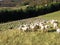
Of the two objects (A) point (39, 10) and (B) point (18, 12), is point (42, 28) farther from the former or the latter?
(A) point (39, 10)

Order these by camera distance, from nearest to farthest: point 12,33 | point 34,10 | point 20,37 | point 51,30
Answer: point 20,37
point 12,33
point 51,30
point 34,10

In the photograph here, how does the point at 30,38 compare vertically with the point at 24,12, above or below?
above

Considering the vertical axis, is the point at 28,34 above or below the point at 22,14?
above

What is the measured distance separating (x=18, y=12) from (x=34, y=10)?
10.2 ft

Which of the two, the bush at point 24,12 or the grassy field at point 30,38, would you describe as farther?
the bush at point 24,12

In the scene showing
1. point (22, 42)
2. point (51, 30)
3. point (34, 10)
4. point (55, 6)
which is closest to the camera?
point (22, 42)

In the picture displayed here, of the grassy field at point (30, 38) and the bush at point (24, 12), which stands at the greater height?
the grassy field at point (30, 38)

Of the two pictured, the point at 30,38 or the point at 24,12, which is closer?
→ the point at 30,38

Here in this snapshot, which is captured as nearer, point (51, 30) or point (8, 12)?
point (51, 30)

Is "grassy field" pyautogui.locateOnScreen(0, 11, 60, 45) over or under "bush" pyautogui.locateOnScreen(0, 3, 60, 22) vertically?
over

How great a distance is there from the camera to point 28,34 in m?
10.1

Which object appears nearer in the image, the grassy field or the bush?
the grassy field

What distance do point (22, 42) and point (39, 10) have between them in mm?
26285

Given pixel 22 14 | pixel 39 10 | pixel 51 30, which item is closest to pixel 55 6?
pixel 39 10
